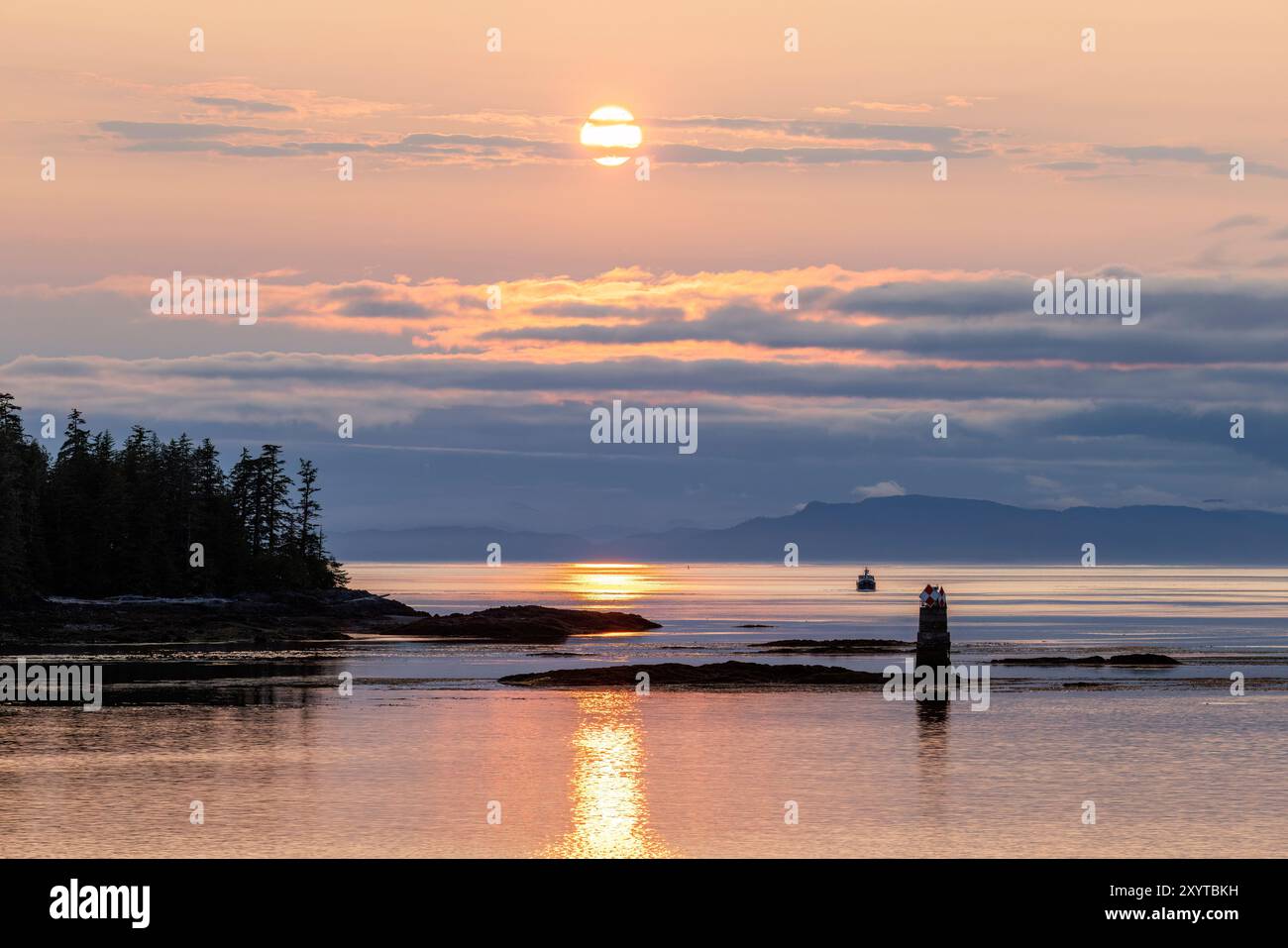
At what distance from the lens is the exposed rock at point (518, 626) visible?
14275 centimetres

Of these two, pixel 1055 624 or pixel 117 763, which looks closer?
pixel 117 763

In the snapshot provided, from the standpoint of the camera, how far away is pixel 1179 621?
181250 millimetres

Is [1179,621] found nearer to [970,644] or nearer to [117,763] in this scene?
[970,644]

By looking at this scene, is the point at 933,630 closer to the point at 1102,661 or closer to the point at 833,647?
the point at 1102,661

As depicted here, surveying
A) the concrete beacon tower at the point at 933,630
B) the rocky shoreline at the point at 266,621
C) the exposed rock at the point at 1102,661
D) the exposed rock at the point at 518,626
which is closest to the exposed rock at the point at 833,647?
the exposed rock at the point at 1102,661

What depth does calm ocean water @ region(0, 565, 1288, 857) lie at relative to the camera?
4269 centimetres

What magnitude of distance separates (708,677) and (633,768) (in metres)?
34.8

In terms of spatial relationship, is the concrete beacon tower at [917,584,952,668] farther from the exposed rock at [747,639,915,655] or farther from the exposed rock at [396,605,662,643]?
the exposed rock at [396,605,662,643]

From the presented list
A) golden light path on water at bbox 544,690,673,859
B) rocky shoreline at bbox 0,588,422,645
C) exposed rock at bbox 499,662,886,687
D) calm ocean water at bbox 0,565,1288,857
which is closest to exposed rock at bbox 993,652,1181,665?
calm ocean water at bbox 0,565,1288,857

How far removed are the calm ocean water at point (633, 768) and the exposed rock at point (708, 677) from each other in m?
4.09

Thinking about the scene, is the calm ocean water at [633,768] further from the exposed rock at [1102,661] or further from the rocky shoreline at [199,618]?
the rocky shoreline at [199,618]

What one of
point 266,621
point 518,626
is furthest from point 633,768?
point 266,621
